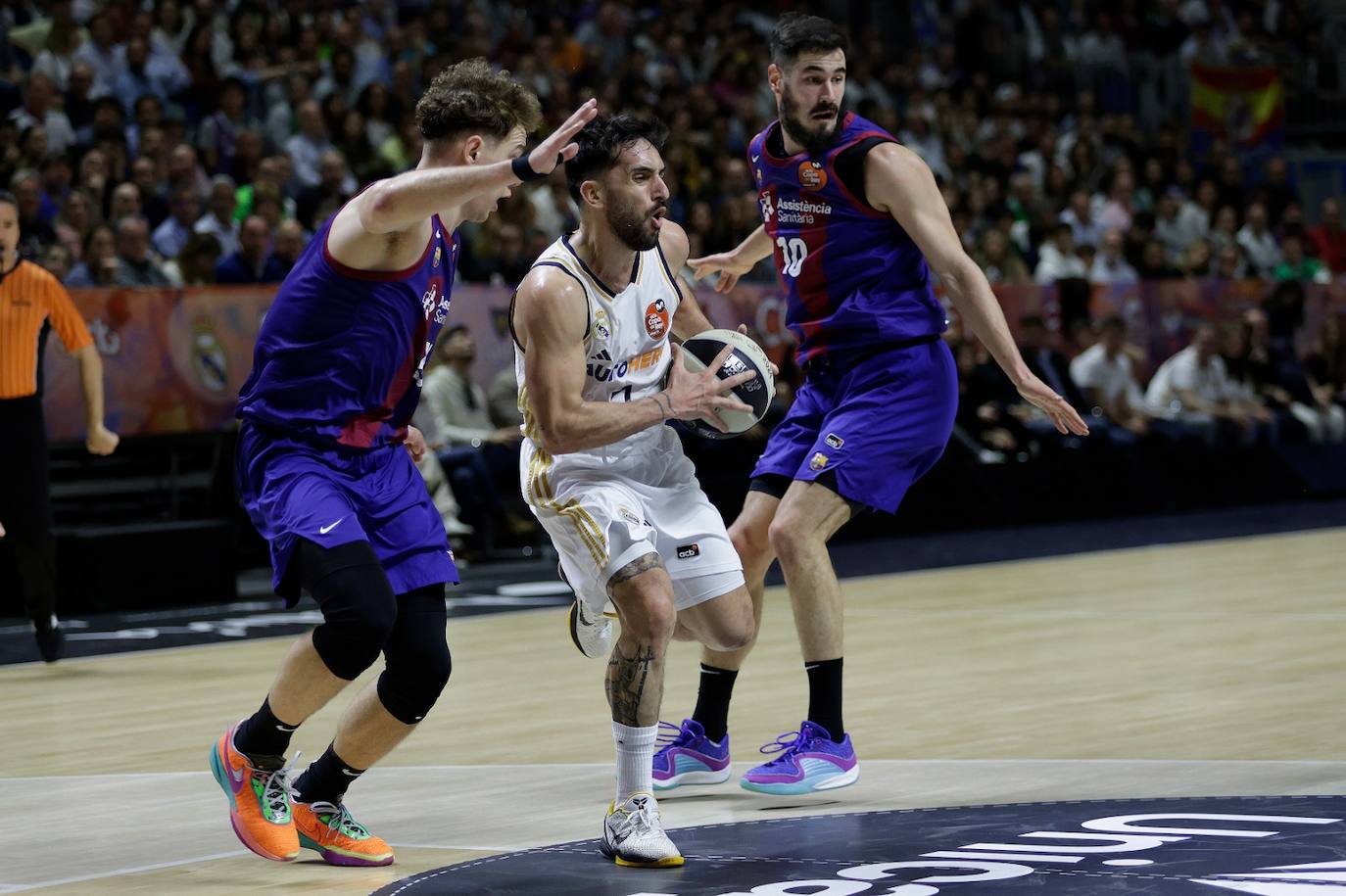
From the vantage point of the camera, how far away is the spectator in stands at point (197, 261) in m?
12.2

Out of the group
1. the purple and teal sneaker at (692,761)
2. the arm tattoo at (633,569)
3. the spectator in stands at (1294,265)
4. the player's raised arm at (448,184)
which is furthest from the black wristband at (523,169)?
the spectator in stands at (1294,265)

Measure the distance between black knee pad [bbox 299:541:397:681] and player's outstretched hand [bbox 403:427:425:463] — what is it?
49 cm

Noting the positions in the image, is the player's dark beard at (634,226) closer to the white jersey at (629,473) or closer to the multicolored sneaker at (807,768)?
the white jersey at (629,473)

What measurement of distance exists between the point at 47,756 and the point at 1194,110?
1796cm

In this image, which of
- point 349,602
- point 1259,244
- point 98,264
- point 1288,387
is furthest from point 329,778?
point 1259,244

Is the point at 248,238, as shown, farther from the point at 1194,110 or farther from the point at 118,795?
the point at 1194,110

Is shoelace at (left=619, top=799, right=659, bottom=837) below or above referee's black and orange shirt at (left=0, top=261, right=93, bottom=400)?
below

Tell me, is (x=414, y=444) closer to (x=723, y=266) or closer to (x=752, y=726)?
(x=723, y=266)

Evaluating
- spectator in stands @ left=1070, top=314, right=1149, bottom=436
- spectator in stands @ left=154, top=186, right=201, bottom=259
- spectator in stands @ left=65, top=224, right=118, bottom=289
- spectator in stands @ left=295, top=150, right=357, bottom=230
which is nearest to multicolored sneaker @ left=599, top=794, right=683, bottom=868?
spectator in stands @ left=65, top=224, right=118, bottom=289

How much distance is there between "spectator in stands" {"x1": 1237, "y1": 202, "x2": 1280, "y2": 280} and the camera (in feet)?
62.6

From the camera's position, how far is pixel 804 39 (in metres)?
5.98

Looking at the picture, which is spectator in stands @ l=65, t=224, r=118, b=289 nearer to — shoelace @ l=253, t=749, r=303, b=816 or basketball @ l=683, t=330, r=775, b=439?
basketball @ l=683, t=330, r=775, b=439

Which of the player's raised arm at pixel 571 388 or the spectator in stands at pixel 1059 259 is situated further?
the spectator in stands at pixel 1059 259

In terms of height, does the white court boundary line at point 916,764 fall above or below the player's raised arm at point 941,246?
below
